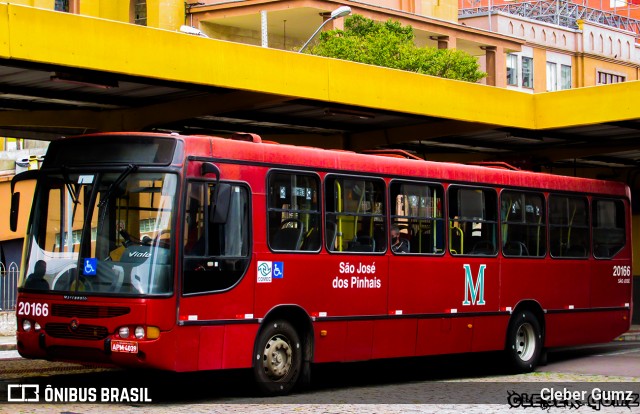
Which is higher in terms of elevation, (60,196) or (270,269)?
(60,196)

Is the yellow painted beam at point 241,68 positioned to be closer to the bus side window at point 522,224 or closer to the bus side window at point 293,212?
the bus side window at point 522,224

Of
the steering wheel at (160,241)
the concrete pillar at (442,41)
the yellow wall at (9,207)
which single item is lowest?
the steering wheel at (160,241)

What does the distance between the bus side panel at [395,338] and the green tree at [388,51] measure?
3377cm

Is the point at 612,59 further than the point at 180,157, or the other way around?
the point at 612,59

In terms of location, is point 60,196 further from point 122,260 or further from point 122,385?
point 122,385

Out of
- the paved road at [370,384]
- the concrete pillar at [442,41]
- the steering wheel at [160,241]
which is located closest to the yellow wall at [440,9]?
the concrete pillar at [442,41]

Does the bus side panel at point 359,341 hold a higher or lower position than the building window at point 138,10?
lower

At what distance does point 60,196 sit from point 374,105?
25.7ft

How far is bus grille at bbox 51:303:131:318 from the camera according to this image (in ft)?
43.0

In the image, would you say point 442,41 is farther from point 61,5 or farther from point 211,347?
point 211,347

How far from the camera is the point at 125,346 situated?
13023mm

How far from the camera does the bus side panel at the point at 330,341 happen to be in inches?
590

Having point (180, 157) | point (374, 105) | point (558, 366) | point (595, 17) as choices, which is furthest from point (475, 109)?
point (595, 17)

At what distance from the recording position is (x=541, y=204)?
1931 cm
